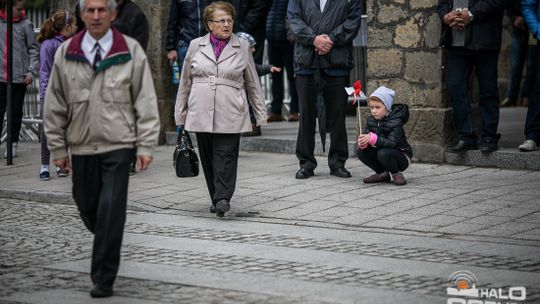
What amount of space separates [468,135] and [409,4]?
1556 millimetres

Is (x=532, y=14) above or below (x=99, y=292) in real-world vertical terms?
above

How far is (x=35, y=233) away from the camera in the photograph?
9.96 meters

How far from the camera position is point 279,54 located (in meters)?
16.4

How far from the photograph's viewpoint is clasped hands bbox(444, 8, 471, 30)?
12383mm

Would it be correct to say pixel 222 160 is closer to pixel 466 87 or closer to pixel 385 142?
pixel 385 142

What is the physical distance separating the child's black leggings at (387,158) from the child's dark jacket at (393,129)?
0.20 feet

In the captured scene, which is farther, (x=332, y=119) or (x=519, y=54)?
(x=519, y=54)

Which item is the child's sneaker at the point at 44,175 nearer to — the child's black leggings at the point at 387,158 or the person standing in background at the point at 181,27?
the person standing in background at the point at 181,27

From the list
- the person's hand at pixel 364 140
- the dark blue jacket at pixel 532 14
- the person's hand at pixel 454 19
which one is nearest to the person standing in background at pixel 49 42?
the person's hand at pixel 364 140

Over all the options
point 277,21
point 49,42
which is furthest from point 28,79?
point 277,21

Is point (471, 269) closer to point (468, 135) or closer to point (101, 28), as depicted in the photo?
point (101, 28)

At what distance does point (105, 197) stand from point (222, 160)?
2.76 metres

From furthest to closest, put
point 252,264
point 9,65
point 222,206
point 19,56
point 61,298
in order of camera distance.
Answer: point 19,56 → point 9,65 → point 222,206 → point 252,264 → point 61,298

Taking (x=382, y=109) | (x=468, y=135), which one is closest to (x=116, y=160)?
(x=382, y=109)
